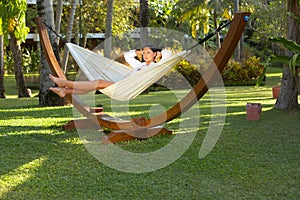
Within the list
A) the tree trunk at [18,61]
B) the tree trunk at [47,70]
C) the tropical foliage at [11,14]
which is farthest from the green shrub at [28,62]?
the tree trunk at [47,70]

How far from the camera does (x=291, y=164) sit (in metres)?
3.74

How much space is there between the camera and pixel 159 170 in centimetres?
355

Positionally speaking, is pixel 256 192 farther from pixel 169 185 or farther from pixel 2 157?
pixel 2 157

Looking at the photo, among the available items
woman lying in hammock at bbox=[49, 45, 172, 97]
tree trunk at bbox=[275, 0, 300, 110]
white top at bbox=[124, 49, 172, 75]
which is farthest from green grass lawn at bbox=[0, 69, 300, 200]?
tree trunk at bbox=[275, 0, 300, 110]

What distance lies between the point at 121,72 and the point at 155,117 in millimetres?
644

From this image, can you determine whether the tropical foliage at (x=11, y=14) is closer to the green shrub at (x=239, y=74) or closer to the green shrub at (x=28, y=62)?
the green shrub at (x=239, y=74)

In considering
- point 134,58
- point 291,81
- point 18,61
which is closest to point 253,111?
point 291,81

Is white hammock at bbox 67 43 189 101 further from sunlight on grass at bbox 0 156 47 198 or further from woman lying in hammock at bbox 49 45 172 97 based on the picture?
sunlight on grass at bbox 0 156 47 198

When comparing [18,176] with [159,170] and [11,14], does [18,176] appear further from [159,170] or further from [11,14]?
[11,14]

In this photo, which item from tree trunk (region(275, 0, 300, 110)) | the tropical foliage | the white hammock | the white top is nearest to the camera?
the white hammock

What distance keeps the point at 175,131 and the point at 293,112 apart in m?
2.01

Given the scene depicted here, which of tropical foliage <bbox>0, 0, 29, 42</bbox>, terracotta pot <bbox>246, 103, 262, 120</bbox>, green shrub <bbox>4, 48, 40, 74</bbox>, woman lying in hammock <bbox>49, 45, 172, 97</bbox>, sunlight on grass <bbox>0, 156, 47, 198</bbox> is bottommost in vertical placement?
green shrub <bbox>4, 48, 40, 74</bbox>

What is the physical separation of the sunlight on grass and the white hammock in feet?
3.19

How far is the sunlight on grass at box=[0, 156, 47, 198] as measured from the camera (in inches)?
122
